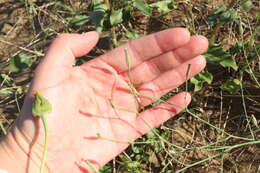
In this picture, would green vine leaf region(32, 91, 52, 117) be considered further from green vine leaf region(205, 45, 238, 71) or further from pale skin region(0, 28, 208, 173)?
green vine leaf region(205, 45, 238, 71)

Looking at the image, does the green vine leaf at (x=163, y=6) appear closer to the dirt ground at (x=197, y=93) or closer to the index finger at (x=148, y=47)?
the dirt ground at (x=197, y=93)

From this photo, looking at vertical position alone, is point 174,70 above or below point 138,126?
above

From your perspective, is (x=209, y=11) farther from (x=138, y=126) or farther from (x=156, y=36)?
(x=138, y=126)

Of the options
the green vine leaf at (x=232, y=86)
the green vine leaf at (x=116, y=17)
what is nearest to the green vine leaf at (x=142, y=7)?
the green vine leaf at (x=116, y=17)

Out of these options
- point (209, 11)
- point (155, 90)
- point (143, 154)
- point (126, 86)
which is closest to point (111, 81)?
point (126, 86)

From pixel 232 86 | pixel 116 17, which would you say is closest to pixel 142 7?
pixel 116 17

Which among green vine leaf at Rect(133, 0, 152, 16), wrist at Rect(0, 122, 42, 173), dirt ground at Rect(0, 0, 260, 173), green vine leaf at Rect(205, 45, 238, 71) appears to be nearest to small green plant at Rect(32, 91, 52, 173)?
wrist at Rect(0, 122, 42, 173)
